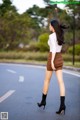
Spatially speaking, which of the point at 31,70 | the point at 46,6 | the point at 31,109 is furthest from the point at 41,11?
the point at 31,70

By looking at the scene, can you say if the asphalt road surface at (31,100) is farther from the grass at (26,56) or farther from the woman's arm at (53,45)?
the woman's arm at (53,45)

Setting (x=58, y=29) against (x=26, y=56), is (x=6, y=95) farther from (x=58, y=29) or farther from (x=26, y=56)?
(x=26, y=56)

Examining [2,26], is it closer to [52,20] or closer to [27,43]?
[27,43]

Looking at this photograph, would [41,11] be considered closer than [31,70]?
Yes

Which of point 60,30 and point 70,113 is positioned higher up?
point 60,30

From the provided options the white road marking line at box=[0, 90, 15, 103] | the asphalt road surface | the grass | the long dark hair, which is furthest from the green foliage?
the long dark hair

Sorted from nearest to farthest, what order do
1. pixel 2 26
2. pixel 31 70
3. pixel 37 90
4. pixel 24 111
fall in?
pixel 24 111, pixel 2 26, pixel 37 90, pixel 31 70

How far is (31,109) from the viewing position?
14.1 ft

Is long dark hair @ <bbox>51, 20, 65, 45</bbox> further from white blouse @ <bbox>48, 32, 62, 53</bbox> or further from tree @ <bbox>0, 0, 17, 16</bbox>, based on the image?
tree @ <bbox>0, 0, 17, 16</bbox>

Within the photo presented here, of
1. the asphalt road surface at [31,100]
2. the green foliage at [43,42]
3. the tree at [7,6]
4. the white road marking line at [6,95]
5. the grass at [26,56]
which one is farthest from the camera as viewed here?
the grass at [26,56]

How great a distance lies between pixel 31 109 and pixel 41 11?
3.07 ft

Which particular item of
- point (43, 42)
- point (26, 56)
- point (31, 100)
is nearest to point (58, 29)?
point (31, 100)

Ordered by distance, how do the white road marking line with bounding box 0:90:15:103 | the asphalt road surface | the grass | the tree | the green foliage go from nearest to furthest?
the asphalt road surface → the tree → the white road marking line with bounding box 0:90:15:103 → the green foliage → the grass

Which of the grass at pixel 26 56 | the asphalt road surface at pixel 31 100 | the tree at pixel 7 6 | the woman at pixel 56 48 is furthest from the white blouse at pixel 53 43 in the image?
the grass at pixel 26 56
